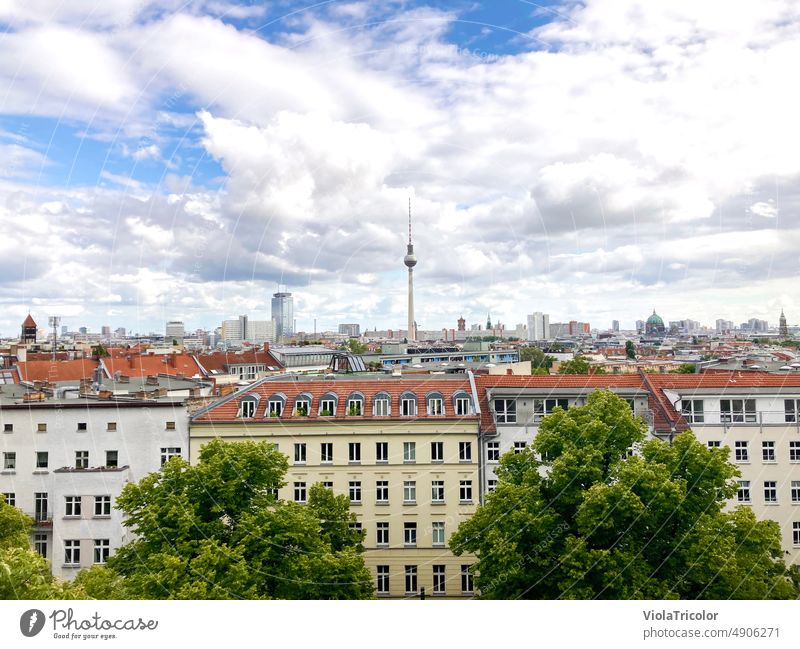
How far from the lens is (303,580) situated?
3.66 m

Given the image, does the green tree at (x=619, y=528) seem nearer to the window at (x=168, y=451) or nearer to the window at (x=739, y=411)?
the window at (x=739, y=411)

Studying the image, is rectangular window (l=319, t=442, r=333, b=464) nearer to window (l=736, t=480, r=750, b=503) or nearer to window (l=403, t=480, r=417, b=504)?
window (l=403, t=480, r=417, b=504)

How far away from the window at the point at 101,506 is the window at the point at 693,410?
540 centimetres

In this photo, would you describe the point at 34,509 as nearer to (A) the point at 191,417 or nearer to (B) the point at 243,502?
(A) the point at 191,417

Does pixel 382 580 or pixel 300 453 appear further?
pixel 300 453

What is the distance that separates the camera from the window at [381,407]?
6.24 m

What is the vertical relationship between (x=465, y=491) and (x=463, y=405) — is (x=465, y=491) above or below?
below

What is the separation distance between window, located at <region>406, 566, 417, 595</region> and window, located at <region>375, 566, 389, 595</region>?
194 mm

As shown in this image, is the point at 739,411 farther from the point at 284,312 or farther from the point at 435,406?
the point at 284,312

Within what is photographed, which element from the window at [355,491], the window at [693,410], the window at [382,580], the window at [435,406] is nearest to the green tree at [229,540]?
the window at [382,580]

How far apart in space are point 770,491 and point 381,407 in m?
3.71

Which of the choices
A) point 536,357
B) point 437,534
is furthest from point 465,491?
point 536,357

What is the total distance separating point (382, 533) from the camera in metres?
5.88
